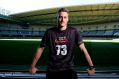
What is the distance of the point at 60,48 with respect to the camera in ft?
15.3

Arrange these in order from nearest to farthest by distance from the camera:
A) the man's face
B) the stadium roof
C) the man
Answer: the man's face < the man < the stadium roof

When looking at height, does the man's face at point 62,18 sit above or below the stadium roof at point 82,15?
above

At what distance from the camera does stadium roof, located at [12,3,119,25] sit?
94.1 m

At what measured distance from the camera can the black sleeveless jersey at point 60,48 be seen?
4.63m

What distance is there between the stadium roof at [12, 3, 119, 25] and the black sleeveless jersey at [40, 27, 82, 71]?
84.3 metres

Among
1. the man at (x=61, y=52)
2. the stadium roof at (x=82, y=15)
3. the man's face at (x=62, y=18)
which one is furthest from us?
the stadium roof at (x=82, y=15)

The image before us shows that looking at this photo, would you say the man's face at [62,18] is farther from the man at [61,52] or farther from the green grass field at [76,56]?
the green grass field at [76,56]

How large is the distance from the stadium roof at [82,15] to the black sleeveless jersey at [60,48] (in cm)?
8431

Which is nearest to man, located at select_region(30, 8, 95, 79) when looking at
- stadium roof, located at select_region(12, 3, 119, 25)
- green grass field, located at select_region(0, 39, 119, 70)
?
green grass field, located at select_region(0, 39, 119, 70)

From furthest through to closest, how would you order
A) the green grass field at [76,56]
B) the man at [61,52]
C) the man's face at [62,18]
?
the green grass field at [76,56], the man at [61,52], the man's face at [62,18]

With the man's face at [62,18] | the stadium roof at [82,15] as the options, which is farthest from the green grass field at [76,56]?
the stadium roof at [82,15]

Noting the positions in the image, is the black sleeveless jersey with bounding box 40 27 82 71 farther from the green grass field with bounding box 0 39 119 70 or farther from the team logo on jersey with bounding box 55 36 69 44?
the green grass field with bounding box 0 39 119 70

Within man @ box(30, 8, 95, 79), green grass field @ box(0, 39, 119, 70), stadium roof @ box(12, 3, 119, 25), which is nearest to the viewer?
man @ box(30, 8, 95, 79)

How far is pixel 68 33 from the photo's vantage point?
4660mm
